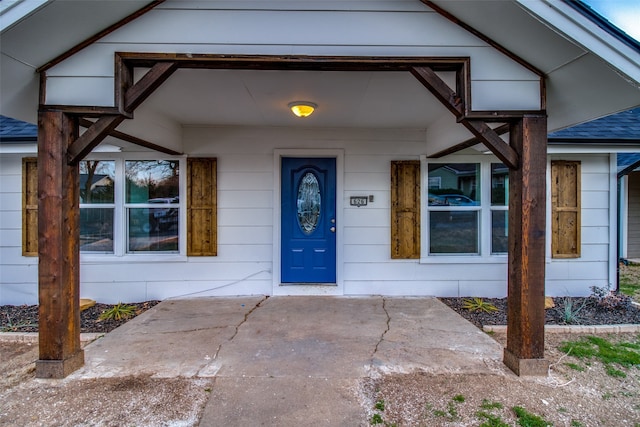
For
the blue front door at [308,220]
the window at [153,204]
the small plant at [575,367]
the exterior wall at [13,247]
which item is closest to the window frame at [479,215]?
the blue front door at [308,220]

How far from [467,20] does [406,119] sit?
6.07 ft

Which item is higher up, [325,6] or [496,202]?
[325,6]

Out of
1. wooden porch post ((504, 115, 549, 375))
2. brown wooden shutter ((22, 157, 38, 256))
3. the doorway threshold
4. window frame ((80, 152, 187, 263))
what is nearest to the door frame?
the doorway threshold

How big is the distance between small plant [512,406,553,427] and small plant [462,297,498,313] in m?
2.10

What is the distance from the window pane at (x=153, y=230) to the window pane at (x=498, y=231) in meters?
4.52

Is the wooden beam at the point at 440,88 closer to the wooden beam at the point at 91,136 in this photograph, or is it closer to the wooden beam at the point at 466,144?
the wooden beam at the point at 466,144

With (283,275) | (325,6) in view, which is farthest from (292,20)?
(283,275)

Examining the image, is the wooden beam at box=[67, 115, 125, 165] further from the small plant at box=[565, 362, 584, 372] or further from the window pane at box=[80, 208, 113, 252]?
the small plant at box=[565, 362, 584, 372]

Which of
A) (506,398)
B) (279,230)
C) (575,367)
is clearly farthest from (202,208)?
(575,367)

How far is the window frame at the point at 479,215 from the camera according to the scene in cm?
466

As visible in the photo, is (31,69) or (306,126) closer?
(31,69)

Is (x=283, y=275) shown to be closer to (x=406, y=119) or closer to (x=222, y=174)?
(x=222, y=174)

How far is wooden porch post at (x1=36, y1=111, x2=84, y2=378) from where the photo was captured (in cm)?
242

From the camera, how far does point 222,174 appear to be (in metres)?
4.61
